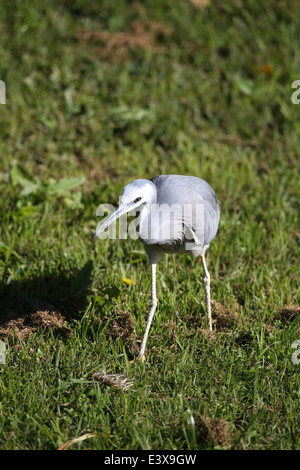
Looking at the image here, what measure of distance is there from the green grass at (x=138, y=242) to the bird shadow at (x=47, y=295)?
0.01 metres

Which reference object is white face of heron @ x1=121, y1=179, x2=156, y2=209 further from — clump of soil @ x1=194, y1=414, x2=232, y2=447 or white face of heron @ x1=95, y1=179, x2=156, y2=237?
clump of soil @ x1=194, y1=414, x2=232, y2=447

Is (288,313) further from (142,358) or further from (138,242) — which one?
(138,242)

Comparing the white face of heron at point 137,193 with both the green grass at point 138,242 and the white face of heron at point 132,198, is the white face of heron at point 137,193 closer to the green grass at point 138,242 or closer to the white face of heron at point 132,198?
the white face of heron at point 132,198

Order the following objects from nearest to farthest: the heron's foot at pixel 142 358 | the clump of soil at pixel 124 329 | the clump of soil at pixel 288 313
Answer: the heron's foot at pixel 142 358
the clump of soil at pixel 124 329
the clump of soil at pixel 288 313

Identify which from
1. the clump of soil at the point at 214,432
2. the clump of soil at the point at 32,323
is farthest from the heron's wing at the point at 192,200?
the clump of soil at the point at 214,432

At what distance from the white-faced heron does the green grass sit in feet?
1.11

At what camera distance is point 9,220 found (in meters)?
4.92

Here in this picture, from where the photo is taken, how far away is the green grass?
10.8 ft

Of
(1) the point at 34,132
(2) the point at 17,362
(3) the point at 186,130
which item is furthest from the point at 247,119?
(2) the point at 17,362

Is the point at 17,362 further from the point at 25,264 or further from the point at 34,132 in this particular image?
the point at 34,132

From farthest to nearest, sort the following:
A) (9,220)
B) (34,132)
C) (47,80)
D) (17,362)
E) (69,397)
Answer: (47,80), (34,132), (9,220), (17,362), (69,397)

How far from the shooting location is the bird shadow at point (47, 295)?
4051 mm

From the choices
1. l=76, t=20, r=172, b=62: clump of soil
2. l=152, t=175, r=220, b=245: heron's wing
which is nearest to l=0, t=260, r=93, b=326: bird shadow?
l=152, t=175, r=220, b=245: heron's wing
